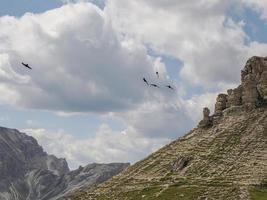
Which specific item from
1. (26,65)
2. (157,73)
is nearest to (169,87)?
(157,73)

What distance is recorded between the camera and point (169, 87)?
8831 centimetres

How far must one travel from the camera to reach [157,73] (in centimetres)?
8444

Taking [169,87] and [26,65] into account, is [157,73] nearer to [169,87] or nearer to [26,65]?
[169,87]

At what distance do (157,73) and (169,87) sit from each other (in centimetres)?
479

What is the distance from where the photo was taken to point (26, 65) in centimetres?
7162

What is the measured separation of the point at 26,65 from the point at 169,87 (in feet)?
83.1

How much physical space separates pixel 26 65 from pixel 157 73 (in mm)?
21208

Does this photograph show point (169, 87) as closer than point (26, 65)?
No

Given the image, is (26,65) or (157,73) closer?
(26,65)
